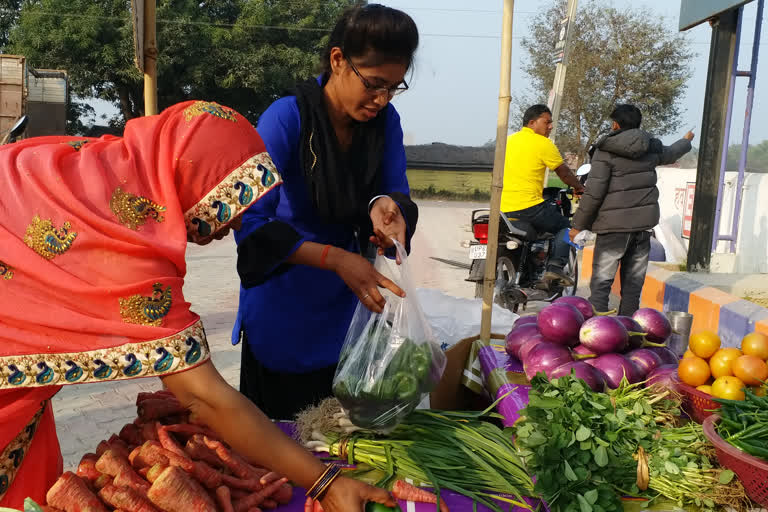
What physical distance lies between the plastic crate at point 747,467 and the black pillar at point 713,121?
5225mm

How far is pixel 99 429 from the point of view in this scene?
3.84 meters

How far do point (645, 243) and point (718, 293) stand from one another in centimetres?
68

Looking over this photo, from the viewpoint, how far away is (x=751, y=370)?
172cm

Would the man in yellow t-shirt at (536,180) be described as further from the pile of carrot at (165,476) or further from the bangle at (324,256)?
the pile of carrot at (165,476)

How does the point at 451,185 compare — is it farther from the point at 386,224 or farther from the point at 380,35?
the point at 380,35

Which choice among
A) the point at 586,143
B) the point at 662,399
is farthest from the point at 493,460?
the point at 586,143

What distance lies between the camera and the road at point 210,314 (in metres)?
3.86

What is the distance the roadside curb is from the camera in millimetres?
4324

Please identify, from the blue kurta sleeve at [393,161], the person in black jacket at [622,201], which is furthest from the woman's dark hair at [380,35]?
the person in black jacket at [622,201]

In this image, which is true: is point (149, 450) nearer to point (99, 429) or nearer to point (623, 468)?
point (623, 468)

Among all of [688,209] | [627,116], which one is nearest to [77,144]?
[627,116]

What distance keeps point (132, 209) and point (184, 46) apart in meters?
24.9

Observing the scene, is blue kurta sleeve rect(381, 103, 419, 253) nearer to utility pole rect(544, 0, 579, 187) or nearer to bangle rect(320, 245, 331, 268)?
bangle rect(320, 245, 331, 268)

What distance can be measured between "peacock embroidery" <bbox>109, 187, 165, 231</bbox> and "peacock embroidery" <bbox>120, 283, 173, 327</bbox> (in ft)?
0.41
